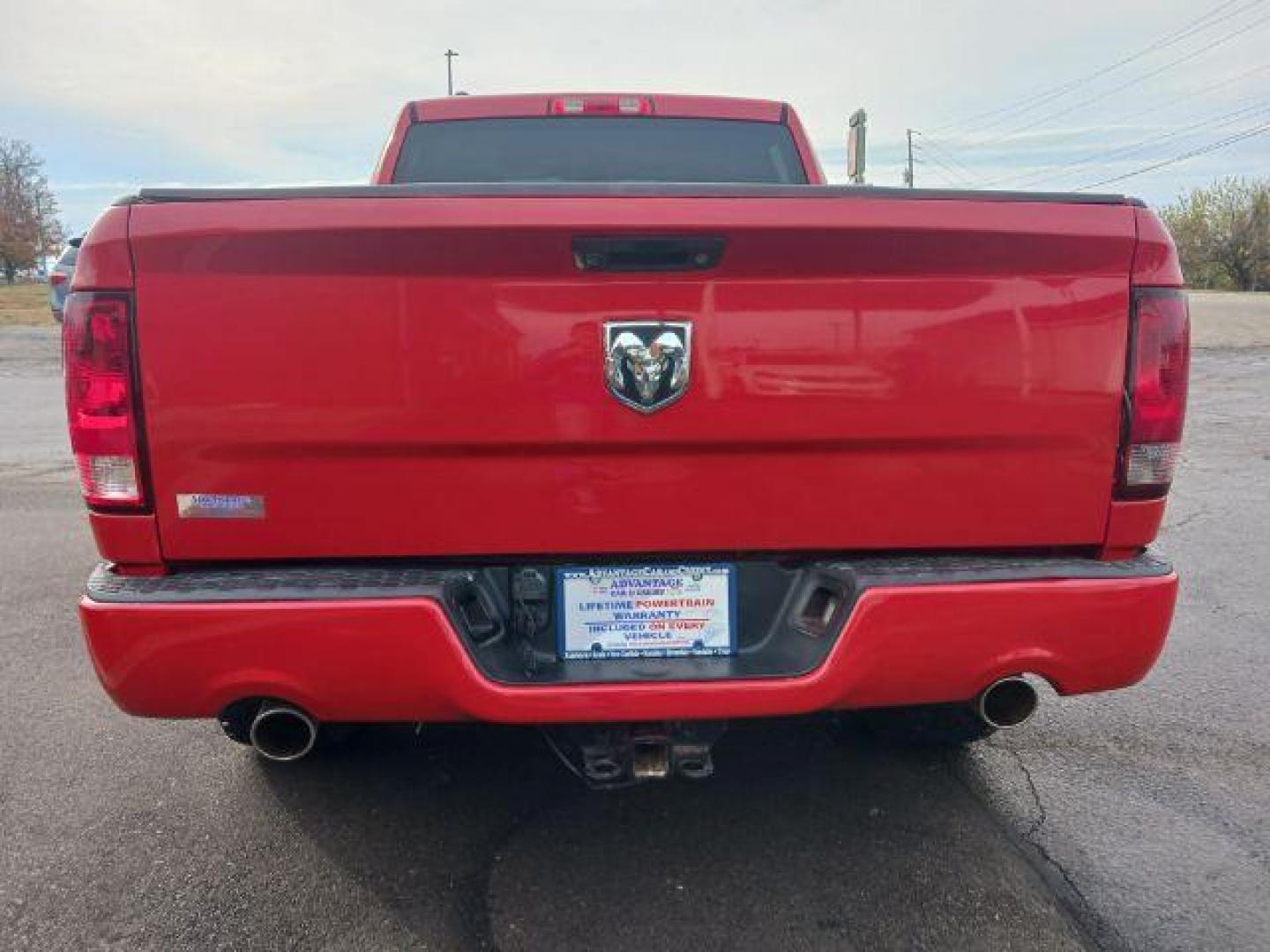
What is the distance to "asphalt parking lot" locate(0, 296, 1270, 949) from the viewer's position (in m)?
2.19

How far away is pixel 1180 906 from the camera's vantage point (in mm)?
2260

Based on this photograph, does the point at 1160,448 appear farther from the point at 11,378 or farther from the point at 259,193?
the point at 11,378

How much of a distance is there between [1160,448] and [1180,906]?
1083mm

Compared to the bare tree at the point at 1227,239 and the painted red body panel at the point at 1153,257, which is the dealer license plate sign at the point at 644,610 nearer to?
the painted red body panel at the point at 1153,257

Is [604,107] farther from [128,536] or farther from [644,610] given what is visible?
[128,536]

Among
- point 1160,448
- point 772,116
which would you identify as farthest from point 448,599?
point 772,116

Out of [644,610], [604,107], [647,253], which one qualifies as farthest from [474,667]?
[604,107]

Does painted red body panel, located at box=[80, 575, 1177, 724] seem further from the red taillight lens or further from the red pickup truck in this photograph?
the red taillight lens

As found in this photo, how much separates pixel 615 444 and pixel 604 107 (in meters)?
2.37

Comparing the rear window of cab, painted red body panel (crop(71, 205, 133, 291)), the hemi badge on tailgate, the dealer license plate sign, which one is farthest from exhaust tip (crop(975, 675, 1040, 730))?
the rear window of cab

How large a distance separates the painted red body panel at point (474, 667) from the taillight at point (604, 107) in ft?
8.57

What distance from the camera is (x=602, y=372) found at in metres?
1.98

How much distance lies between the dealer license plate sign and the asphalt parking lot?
639mm

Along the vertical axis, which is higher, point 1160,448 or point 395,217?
point 395,217
